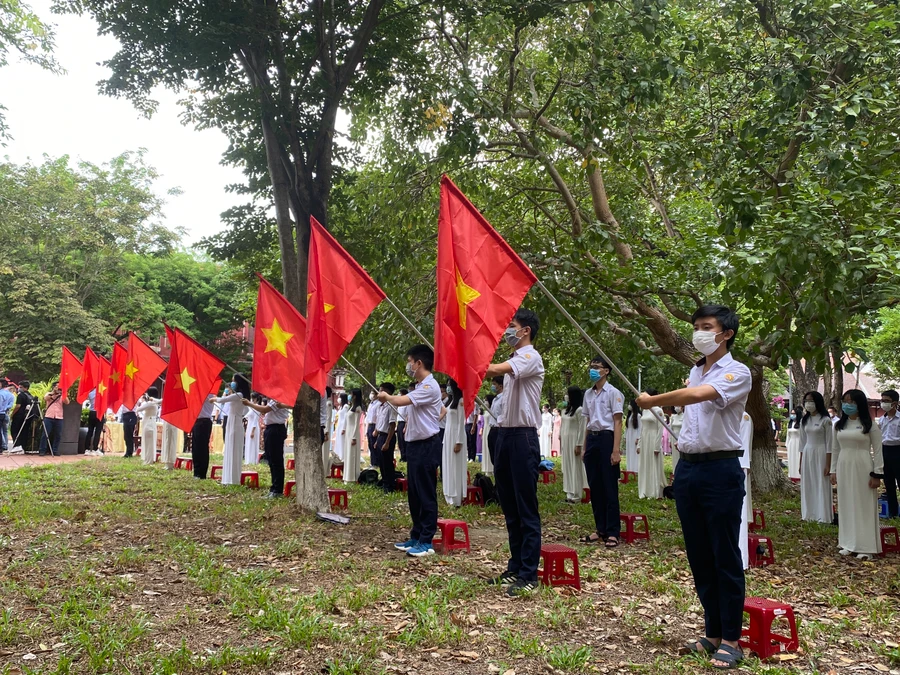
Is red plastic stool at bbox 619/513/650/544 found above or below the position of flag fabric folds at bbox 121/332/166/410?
below

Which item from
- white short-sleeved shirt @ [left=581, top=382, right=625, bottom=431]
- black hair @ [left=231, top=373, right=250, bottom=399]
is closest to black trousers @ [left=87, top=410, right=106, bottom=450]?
black hair @ [left=231, top=373, right=250, bottom=399]

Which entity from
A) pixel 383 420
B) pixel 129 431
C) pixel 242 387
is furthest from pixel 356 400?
pixel 129 431

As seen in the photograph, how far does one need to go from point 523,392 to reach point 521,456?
511 mm

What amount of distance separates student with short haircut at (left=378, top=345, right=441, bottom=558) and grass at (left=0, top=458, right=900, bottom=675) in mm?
407

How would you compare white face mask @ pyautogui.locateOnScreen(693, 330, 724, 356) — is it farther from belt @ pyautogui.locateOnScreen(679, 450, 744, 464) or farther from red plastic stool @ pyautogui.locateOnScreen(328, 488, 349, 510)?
red plastic stool @ pyautogui.locateOnScreen(328, 488, 349, 510)

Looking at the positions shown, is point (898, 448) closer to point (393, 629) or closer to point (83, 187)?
point (393, 629)

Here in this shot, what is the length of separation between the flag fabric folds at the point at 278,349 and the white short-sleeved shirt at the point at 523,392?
132 inches

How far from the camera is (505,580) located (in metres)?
5.94

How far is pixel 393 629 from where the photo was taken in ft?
16.0

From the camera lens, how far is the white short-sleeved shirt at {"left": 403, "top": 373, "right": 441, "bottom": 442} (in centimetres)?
730

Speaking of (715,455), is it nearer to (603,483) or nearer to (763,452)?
(603,483)

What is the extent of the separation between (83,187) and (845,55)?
32093 millimetres

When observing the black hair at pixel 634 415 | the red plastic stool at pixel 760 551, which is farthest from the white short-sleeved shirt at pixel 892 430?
the red plastic stool at pixel 760 551

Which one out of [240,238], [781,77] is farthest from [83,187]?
[781,77]
